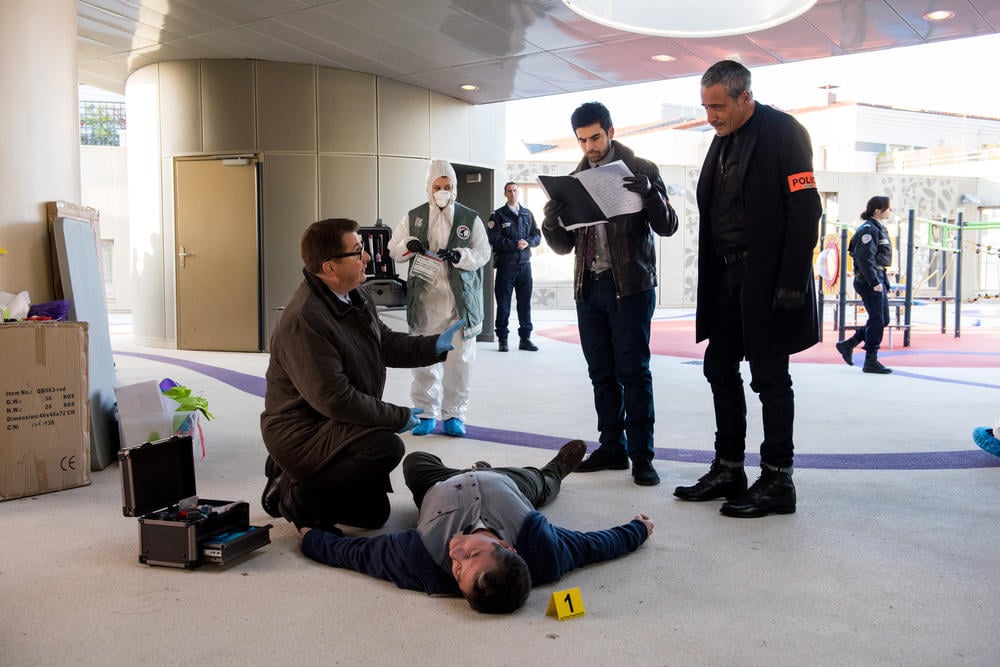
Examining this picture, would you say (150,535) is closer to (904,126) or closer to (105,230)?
(105,230)

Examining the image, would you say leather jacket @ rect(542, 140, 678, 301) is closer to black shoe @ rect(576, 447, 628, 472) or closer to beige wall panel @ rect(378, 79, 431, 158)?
black shoe @ rect(576, 447, 628, 472)

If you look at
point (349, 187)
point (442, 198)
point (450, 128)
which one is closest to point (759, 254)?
point (442, 198)

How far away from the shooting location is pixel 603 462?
12.8 feet

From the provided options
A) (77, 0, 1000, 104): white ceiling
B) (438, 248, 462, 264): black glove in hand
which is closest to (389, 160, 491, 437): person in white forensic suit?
(438, 248, 462, 264): black glove in hand

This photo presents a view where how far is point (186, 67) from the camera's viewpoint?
9.23 metres

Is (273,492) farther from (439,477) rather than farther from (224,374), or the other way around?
(224,374)

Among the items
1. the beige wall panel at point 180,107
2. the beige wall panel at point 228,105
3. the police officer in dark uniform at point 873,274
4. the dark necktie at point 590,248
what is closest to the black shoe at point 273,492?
the dark necktie at point 590,248

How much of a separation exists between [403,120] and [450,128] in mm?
728

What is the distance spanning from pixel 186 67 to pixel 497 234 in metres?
3.87

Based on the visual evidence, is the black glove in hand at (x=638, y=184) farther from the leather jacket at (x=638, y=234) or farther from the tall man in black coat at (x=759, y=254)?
the tall man in black coat at (x=759, y=254)

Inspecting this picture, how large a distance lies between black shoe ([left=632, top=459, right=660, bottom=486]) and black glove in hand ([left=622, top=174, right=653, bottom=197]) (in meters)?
1.15

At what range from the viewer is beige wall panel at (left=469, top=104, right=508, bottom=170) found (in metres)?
10.6

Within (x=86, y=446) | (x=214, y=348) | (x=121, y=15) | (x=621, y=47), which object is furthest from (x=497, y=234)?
(x=86, y=446)

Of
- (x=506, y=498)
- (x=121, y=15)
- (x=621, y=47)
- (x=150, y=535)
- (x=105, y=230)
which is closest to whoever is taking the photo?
(x=506, y=498)
